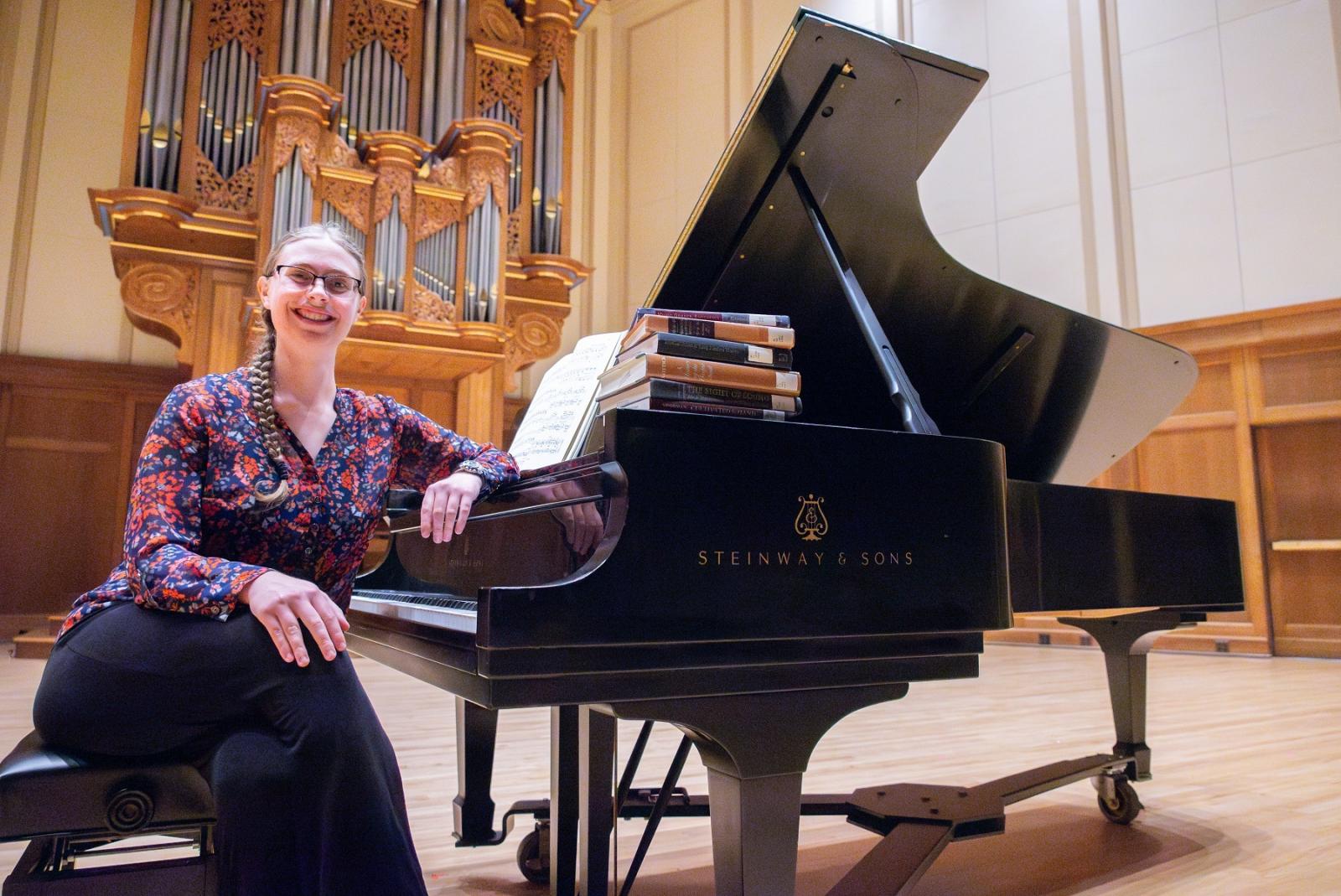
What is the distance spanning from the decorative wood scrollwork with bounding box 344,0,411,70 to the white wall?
2609 mm

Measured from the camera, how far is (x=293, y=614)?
1074mm

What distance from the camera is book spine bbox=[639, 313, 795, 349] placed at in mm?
1327

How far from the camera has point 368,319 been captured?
6.06 meters

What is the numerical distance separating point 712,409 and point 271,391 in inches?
24.7

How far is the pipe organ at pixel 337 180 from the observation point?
241 inches

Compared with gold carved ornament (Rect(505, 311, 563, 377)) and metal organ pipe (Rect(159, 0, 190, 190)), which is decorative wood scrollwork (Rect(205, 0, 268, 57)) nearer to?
metal organ pipe (Rect(159, 0, 190, 190))

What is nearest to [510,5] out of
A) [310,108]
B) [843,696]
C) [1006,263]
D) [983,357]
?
[310,108]

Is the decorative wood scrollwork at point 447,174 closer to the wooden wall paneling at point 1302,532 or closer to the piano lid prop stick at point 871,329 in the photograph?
the piano lid prop stick at point 871,329

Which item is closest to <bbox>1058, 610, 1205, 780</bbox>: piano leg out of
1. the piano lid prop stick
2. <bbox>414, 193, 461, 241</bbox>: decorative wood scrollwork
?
the piano lid prop stick

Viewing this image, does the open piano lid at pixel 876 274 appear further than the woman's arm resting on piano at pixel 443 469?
Yes

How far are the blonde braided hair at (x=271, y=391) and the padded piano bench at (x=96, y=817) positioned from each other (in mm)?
368

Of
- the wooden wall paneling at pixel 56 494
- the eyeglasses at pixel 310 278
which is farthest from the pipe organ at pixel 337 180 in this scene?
the eyeglasses at pixel 310 278

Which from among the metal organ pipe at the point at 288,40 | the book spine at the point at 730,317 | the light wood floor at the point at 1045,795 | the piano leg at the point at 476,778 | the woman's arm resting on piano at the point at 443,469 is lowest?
the light wood floor at the point at 1045,795

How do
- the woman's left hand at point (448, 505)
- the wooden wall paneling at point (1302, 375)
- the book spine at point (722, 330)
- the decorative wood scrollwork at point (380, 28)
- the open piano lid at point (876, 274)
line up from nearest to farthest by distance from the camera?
the book spine at point (722, 330) → the woman's left hand at point (448, 505) → the open piano lid at point (876, 274) → the wooden wall paneling at point (1302, 375) → the decorative wood scrollwork at point (380, 28)
